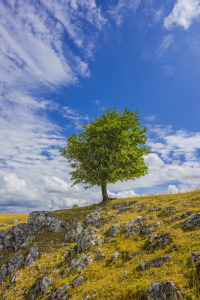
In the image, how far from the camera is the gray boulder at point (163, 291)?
840cm

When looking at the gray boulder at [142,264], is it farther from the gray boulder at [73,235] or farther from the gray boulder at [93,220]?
the gray boulder at [93,220]

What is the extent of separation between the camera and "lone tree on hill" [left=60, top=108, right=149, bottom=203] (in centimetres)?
3170

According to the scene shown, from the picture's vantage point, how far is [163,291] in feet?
28.6

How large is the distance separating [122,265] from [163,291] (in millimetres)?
6027

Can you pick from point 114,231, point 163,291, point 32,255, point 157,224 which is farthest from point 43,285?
point 157,224

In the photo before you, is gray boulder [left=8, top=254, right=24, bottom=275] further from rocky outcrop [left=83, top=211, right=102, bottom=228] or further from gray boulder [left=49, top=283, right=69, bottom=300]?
rocky outcrop [left=83, top=211, right=102, bottom=228]

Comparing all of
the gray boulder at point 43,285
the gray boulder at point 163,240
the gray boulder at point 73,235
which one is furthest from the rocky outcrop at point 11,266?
the gray boulder at point 163,240

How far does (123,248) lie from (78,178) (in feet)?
66.0

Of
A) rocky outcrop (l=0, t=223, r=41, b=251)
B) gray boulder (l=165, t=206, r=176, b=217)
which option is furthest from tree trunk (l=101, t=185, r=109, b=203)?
gray boulder (l=165, t=206, r=176, b=217)

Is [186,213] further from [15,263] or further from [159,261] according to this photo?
[15,263]

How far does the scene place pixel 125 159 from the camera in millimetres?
32250

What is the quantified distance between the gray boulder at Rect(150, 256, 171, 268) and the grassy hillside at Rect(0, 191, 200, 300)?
11.5 inches

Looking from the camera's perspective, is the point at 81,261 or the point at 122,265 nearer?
the point at 122,265

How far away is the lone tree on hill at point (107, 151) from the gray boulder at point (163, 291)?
2115 centimetres
